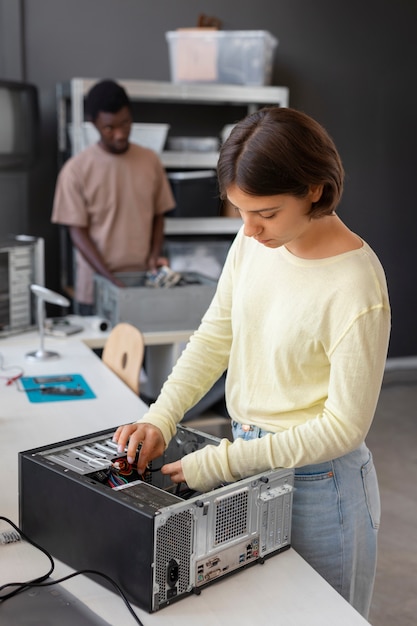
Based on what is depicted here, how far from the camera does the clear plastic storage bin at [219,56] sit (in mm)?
4145

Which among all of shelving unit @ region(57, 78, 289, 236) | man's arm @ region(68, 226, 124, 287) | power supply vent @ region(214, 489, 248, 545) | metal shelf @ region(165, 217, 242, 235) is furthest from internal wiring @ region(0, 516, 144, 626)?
metal shelf @ region(165, 217, 242, 235)

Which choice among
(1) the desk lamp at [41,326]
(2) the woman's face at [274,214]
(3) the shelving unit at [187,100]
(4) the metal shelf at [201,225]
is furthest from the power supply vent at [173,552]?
(4) the metal shelf at [201,225]

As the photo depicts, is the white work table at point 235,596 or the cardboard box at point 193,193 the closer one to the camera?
the white work table at point 235,596

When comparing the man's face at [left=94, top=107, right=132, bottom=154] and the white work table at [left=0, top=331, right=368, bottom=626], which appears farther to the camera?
the man's face at [left=94, top=107, right=132, bottom=154]

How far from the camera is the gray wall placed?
13.9 ft

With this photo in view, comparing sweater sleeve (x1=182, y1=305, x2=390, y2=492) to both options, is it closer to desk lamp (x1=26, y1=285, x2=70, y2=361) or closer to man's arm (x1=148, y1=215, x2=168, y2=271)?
desk lamp (x1=26, y1=285, x2=70, y2=361)

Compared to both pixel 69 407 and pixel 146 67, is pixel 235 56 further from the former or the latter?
pixel 69 407

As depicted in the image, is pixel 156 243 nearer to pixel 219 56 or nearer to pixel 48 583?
pixel 219 56

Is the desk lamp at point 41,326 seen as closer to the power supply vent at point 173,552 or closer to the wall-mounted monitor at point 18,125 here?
the wall-mounted monitor at point 18,125

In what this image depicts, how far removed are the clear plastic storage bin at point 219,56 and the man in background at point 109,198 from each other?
770 millimetres

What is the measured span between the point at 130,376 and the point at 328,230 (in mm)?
1313

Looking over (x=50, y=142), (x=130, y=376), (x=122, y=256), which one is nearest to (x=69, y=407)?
(x=130, y=376)

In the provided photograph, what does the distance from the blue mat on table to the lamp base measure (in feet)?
0.71

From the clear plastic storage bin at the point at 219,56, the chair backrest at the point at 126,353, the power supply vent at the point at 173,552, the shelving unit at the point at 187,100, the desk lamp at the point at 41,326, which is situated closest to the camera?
the power supply vent at the point at 173,552
